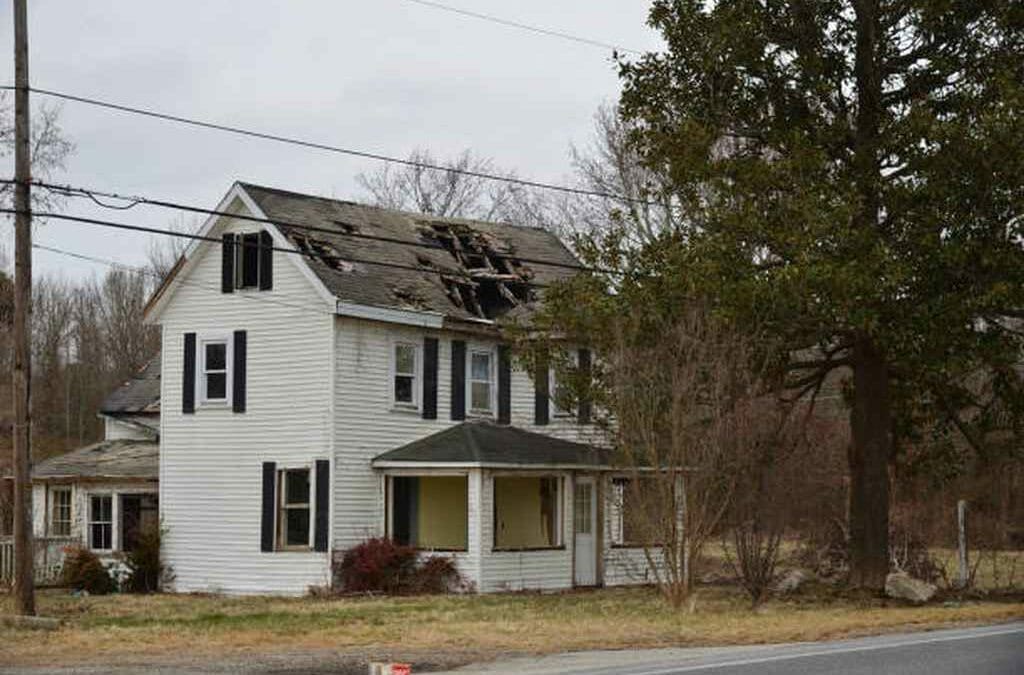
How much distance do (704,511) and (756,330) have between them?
10.1 feet

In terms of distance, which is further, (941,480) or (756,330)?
(941,480)

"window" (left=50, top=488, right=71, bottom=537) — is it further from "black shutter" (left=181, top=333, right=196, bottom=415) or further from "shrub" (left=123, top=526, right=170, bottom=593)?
"black shutter" (left=181, top=333, right=196, bottom=415)

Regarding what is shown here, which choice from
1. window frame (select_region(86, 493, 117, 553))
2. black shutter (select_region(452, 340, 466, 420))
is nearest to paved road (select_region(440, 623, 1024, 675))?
black shutter (select_region(452, 340, 466, 420))

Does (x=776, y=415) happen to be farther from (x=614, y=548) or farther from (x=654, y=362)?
(x=614, y=548)

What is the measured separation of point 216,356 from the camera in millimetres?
36000

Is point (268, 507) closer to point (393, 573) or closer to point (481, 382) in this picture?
point (393, 573)

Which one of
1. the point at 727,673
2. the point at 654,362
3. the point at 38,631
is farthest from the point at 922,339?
the point at 38,631

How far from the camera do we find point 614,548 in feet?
122

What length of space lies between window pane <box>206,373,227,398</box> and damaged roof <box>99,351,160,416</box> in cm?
980

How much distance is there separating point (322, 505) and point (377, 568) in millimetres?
1819

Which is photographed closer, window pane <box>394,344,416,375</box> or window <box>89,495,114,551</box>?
window pane <box>394,344,416,375</box>

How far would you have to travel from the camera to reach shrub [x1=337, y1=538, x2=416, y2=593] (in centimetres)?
3278

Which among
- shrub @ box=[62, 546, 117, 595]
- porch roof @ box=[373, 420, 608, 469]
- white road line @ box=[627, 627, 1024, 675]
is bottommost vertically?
shrub @ box=[62, 546, 117, 595]

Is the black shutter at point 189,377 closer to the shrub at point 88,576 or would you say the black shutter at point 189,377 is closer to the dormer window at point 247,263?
the dormer window at point 247,263
